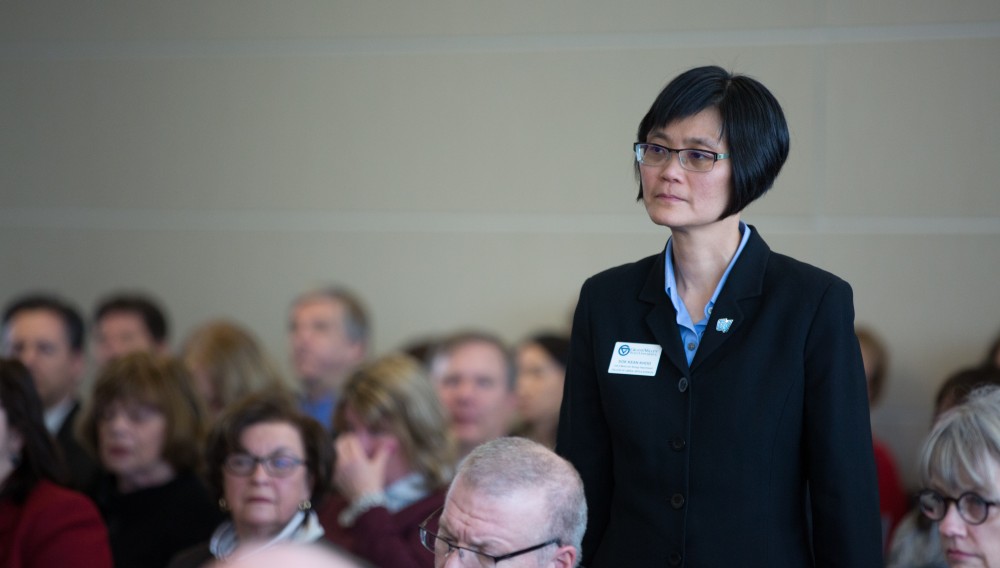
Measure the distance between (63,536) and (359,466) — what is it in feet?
2.83

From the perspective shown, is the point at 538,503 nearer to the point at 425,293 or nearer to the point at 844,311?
the point at 844,311

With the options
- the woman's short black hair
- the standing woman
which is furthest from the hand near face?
the woman's short black hair

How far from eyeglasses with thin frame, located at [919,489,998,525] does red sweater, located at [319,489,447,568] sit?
4.19ft

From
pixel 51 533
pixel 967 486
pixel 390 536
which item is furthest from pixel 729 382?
pixel 51 533

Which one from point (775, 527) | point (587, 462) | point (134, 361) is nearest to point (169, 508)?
point (134, 361)

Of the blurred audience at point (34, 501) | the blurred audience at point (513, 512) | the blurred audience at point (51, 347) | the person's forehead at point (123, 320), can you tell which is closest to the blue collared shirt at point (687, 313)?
the blurred audience at point (513, 512)

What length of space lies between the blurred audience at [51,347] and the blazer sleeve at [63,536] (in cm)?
188

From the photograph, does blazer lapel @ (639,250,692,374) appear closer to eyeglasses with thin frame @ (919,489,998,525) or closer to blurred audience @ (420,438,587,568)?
blurred audience @ (420,438,587,568)

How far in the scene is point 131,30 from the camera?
634cm

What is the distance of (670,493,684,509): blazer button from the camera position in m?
2.04

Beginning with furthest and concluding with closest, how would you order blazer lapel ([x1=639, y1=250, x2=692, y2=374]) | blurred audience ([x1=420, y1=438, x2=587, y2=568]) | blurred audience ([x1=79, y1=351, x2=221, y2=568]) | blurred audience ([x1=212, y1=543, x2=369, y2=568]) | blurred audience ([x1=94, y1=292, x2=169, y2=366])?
blurred audience ([x1=94, y1=292, x2=169, y2=366]), blurred audience ([x1=79, y1=351, x2=221, y2=568]), blazer lapel ([x1=639, y1=250, x2=692, y2=374]), blurred audience ([x1=420, y1=438, x2=587, y2=568]), blurred audience ([x1=212, y1=543, x2=369, y2=568])

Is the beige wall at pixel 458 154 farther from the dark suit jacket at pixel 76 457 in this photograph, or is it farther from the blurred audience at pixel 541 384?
the dark suit jacket at pixel 76 457

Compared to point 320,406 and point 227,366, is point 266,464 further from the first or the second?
point 320,406

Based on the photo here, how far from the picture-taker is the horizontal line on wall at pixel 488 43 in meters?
5.11
